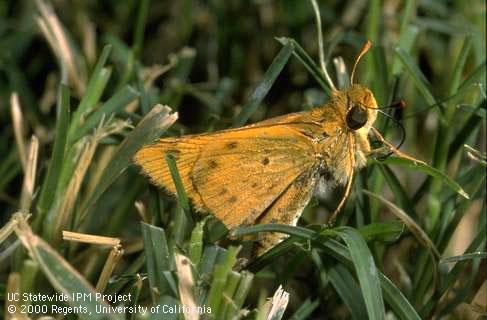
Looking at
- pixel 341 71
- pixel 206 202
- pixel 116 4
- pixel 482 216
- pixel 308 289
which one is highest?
pixel 116 4

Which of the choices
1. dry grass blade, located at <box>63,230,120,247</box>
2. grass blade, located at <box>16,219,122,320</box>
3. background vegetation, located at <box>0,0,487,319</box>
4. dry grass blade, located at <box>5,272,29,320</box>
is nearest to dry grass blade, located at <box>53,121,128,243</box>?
background vegetation, located at <box>0,0,487,319</box>

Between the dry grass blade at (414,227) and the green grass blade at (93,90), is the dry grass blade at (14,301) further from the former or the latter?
the dry grass blade at (414,227)

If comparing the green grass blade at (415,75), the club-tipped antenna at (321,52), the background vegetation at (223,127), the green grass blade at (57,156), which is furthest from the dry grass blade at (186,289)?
the green grass blade at (415,75)

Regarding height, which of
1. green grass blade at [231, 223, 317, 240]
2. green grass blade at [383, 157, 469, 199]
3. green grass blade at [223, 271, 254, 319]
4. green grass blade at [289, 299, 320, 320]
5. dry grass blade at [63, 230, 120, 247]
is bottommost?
green grass blade at [289, 299, 320, 320]

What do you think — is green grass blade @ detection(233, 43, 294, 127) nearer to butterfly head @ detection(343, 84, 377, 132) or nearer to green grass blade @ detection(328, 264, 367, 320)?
butterfly head @ detection(343, 84, 377, 132)

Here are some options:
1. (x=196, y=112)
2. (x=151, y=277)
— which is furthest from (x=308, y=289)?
(x=196, y=112)

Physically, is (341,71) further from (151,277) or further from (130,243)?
(151,277)

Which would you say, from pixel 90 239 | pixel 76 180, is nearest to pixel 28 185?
pixel 76 180
